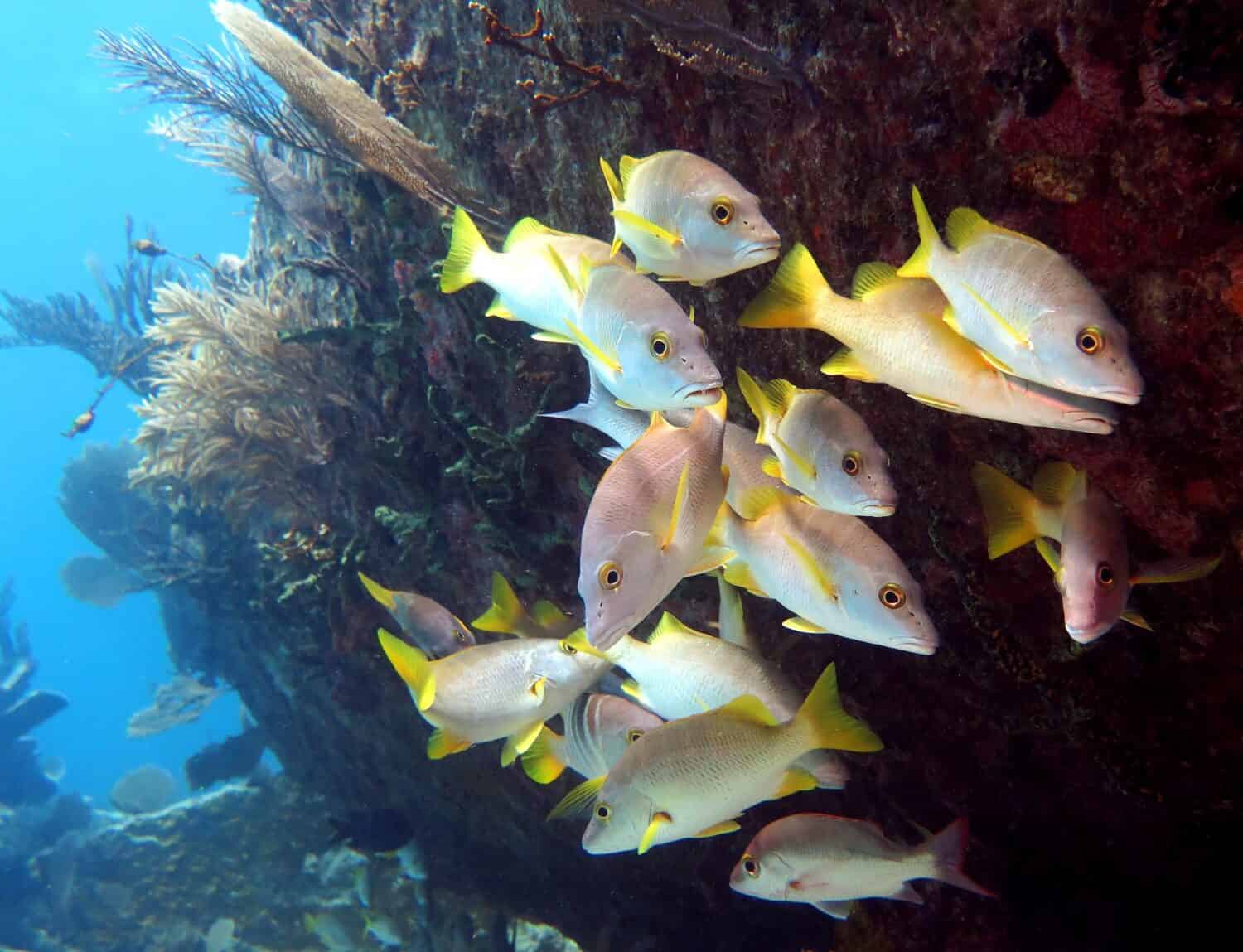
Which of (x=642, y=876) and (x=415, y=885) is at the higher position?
(x=642, y=876)

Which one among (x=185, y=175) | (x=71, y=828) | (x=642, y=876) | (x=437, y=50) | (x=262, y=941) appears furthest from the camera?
(x=185, y=175)

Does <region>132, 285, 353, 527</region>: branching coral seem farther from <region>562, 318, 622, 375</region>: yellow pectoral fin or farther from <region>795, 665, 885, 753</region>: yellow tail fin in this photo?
<region>795, 665, 885, 753</region>: yellow tail fin

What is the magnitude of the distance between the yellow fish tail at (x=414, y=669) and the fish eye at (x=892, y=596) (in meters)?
1.63

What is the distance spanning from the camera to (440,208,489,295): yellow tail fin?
237 cm

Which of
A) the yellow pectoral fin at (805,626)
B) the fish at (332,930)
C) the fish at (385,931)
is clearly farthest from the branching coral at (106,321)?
the yellow pectoral fin at (805,626)

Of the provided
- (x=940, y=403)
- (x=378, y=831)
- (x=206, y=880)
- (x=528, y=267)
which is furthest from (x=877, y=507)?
(x=206, y=880)

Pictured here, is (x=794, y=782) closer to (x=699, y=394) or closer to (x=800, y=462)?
(x=800, y=462)

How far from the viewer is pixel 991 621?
2469mm

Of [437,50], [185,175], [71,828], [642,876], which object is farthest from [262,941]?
[185,175]

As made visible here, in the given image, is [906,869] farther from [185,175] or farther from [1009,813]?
[185,175]

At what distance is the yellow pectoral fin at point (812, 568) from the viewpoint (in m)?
1.82

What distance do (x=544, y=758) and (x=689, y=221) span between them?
2.18 metres

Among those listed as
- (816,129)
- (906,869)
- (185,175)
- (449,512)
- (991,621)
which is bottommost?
(906,869)

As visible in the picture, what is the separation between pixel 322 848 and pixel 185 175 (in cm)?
11359
